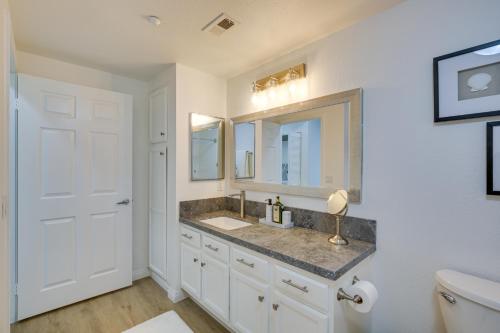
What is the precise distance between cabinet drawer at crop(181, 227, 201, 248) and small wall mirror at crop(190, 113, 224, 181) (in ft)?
1.73

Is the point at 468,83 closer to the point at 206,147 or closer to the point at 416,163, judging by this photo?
the point at 416,163

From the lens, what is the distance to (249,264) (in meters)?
1.53

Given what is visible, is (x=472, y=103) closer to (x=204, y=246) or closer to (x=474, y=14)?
(x=474, y=14)

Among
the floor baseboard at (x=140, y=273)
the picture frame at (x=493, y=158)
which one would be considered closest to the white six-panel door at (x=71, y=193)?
the floor baseboard at (x=140, y=273)

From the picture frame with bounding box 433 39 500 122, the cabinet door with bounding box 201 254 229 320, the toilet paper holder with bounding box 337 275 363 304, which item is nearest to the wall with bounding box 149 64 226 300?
the cabinet door with bounding box 201 254 229 320

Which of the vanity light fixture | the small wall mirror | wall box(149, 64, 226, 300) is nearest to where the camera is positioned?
the vanity light fixture

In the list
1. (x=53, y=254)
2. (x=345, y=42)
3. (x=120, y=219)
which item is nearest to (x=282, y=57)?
(x=345, y=42)

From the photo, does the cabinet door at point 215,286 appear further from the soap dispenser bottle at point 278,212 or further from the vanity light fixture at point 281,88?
the vanity light fixture at point 281,88

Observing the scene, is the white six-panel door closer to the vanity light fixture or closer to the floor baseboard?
the floor baseboard

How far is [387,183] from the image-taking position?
4.80 ft

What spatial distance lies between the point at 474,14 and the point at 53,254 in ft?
11.2

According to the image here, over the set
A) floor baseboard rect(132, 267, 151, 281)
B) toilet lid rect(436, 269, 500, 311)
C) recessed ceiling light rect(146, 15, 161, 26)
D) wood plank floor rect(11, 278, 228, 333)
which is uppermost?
recessed ceiling light rect(146, 15, 161, 26)

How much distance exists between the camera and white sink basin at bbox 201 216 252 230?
202 cm

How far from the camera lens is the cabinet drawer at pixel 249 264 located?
1.46m
